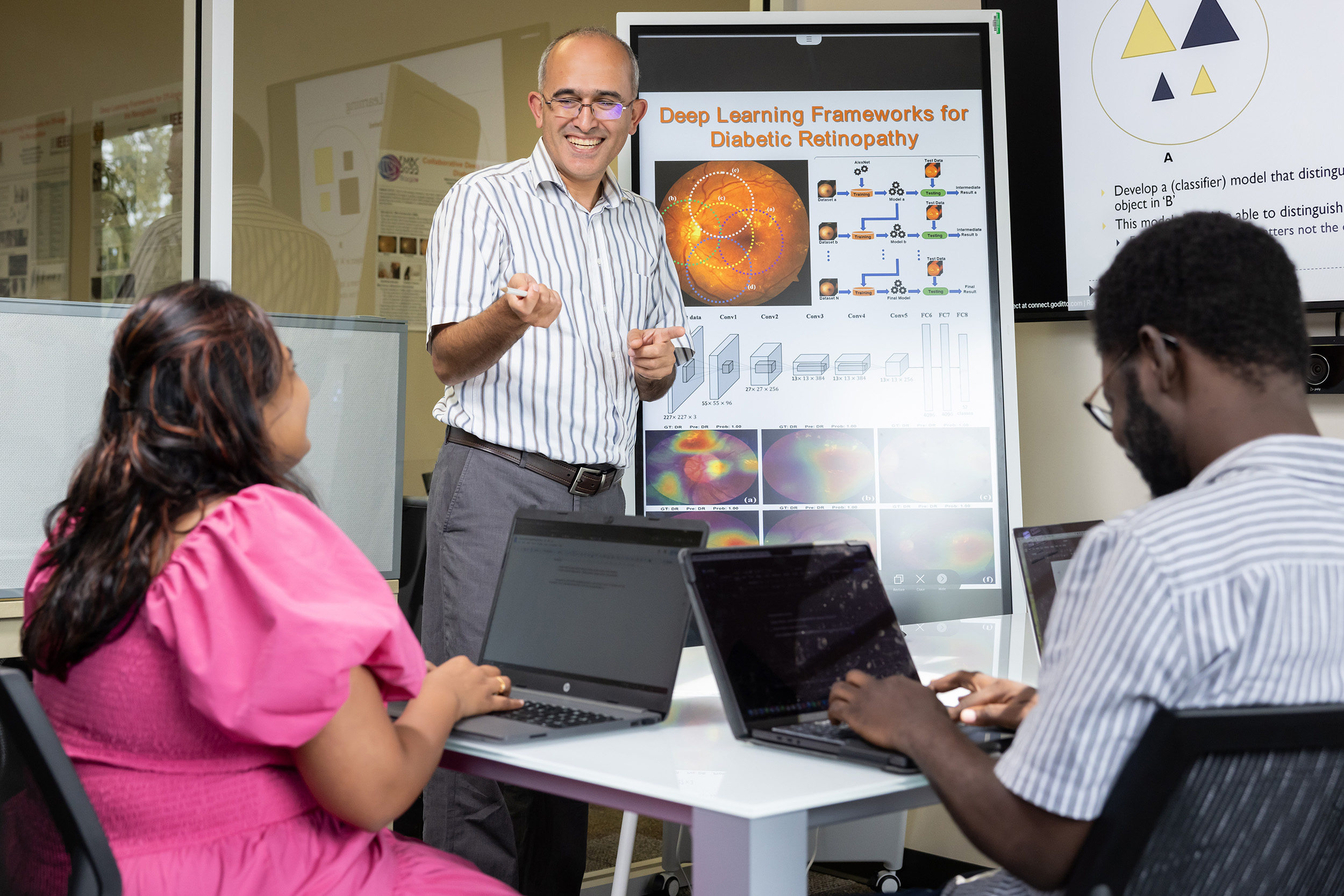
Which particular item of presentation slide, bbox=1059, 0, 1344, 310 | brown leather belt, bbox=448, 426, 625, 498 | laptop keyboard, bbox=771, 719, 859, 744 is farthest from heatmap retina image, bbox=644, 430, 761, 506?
laptop keyboard, bbox=771, 719, 859, 744

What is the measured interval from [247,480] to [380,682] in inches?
9.9

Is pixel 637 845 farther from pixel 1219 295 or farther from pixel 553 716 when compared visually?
pixel 1219 295

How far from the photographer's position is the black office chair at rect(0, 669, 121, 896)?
108 centimetres

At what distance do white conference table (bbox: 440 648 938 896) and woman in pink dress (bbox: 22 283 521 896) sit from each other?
0.51ft

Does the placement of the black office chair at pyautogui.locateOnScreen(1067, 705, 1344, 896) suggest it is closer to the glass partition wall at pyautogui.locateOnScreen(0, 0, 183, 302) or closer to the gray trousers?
the gray trousers

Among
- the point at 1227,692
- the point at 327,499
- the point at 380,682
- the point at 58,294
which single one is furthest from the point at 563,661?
the point at 58,294

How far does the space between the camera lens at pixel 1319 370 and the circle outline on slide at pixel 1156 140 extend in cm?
58

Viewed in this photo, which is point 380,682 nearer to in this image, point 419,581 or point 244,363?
point 244,363

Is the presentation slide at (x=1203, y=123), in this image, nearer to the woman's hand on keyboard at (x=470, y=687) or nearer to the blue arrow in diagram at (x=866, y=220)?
the blue arrow in diagram at (x=866, y=220)

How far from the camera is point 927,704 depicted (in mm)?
1256

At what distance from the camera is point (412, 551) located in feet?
10.2
